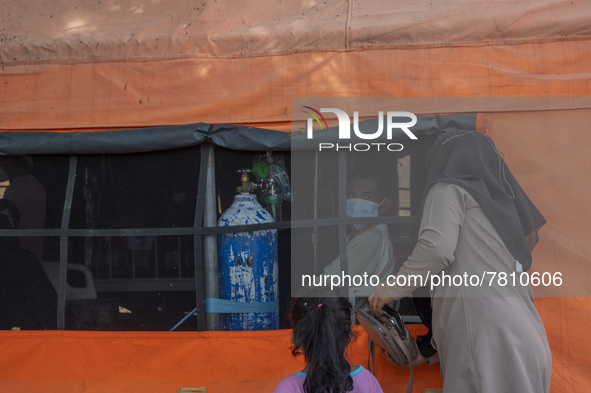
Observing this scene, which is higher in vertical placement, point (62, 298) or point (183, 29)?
point (183, 29)

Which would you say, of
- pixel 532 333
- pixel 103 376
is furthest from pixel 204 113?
pixel 532 333

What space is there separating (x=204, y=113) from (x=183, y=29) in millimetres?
616

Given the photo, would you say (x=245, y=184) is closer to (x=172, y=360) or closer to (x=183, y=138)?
(x=183, y=138)

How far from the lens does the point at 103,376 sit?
3934mm

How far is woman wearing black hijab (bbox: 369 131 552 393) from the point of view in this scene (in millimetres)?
2877

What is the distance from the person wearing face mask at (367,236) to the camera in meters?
3.76

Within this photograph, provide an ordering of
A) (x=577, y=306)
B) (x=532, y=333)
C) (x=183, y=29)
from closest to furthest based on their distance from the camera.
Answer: (x=532, y=333)
(x=577, y=306)
(x=183, y=29)

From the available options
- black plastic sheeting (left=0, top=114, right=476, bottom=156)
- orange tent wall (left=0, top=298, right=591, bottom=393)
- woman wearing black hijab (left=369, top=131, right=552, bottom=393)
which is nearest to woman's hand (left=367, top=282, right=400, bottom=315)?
woman wearing black hijab (left=369, top=131, right=552, bottom=393)

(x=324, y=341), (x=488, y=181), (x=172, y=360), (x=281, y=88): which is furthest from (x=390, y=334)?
(x=281, y=88)

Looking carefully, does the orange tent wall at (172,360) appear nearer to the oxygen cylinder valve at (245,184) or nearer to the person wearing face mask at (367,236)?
the person wearing face mask at (367,236)

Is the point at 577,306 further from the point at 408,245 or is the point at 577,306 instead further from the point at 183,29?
the point at 183,29

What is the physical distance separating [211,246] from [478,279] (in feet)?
5.68

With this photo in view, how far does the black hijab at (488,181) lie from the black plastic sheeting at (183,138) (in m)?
0.47

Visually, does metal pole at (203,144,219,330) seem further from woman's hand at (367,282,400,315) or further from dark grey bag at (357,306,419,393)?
woman's hand at (367,282,400,315)
